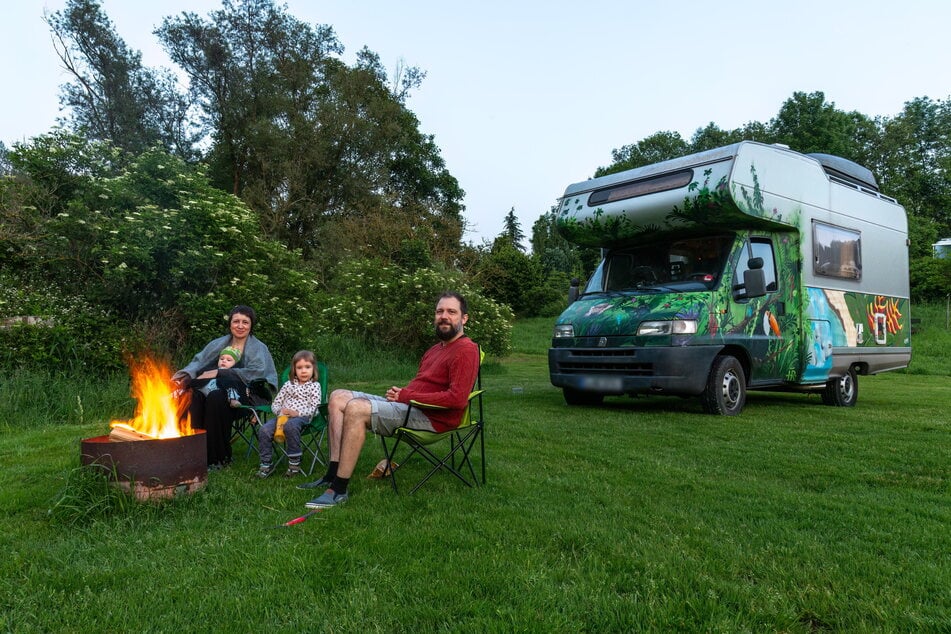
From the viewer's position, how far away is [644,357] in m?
6.91

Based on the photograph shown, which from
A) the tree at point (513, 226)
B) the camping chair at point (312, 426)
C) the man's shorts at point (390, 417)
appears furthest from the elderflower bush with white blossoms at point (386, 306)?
the tree at point (513, 226)

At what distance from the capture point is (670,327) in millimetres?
6832

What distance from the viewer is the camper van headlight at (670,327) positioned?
6.78 meters

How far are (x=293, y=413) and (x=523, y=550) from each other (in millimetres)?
2380

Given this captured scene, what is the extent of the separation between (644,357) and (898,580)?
4456 mm

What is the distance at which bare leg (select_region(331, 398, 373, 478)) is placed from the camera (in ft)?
12.5

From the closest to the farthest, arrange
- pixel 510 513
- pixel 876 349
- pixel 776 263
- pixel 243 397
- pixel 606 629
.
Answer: pixel 606 629
pixel 510 513
pixel 243 397
pixel 776 263
pixel 876 349

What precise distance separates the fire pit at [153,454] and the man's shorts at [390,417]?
107 centimetres

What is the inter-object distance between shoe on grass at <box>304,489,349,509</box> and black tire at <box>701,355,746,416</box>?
188 inches

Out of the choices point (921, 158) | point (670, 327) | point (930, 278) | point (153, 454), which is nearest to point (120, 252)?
point (153, 454)

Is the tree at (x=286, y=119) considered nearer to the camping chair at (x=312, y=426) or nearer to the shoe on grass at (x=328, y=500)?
the camping chair at (x=312, y=426)

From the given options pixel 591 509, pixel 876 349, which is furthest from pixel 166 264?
pixel 876 349

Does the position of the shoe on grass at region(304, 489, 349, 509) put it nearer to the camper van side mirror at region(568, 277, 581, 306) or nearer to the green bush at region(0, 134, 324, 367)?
the green bush at region(0, 134, 324, 367)

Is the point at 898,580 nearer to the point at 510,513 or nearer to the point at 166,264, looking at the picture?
the point at 510,513
